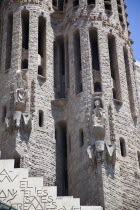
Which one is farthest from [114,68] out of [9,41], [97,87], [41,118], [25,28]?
[9,41]

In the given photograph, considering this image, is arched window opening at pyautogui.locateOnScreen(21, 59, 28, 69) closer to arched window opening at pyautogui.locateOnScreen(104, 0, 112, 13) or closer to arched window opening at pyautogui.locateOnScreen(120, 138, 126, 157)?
arched window opening at pyautogui.locateOnScreen(104, 0, 112, 13)

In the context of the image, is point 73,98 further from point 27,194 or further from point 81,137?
point 27,194

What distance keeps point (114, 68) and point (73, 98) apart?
2551 mm

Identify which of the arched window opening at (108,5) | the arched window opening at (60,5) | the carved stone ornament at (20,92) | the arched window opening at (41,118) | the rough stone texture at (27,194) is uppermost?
the arched window opening at (60,5)

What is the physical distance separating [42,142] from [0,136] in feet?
6.27

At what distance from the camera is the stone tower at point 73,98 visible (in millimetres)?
21906

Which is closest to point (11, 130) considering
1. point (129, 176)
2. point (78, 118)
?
point (78, 118)

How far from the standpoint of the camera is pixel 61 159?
24297 mm

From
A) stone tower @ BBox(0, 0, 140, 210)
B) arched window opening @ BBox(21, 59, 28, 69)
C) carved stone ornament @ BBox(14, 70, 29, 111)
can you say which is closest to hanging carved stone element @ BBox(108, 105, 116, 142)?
stone tower @ BBox(0, 0, 140, 210)

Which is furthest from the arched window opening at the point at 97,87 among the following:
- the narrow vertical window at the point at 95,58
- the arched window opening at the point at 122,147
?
the arched window opening at the point at 122,147

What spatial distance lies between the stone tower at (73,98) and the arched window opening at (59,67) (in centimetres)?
5

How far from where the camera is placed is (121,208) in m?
20.7

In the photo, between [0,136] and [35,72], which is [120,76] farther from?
[0,136]

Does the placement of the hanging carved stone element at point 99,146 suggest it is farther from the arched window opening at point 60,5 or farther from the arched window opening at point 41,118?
the arched window opening at point 60,5
